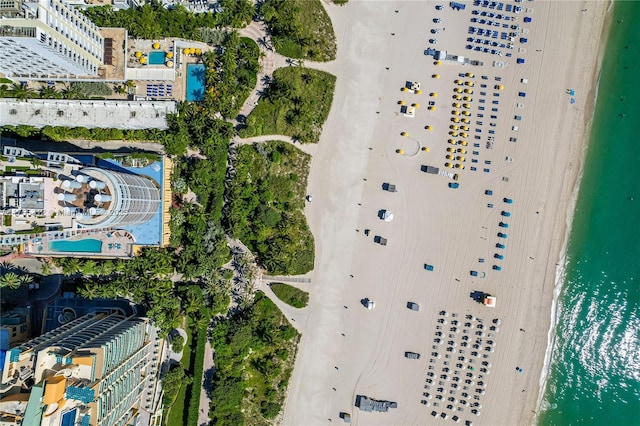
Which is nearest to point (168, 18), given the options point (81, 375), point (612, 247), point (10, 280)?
point (10, 280)

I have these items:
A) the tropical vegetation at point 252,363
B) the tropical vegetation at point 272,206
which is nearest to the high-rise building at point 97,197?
the tropical vegetation at point 272,206

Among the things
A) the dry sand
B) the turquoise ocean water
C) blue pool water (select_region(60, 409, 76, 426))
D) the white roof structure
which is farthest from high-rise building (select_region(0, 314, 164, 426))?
the turquoise ocean water

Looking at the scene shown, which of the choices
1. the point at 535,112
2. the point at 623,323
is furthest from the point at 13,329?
the point at 623,323

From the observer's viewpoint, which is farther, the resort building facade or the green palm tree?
the green palm tree

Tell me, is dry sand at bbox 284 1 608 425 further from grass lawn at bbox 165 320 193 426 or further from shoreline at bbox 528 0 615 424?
grass lawn at bbox 165 320 193 426

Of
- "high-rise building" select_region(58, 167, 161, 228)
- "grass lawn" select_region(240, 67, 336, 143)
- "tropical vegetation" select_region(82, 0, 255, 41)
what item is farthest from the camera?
"grass lawn" select_region(240, 67, 336, 143)

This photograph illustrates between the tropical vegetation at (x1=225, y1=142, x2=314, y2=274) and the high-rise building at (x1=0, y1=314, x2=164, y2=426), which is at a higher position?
the tropical vegetation at (x1=225, y1=142, x2=314, y2=274)

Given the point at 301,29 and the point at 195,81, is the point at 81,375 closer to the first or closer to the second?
the point at 195,81
